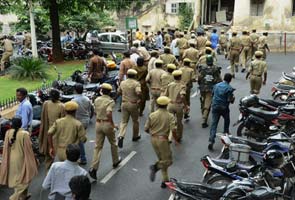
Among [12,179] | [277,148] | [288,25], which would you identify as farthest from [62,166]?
[288,25]

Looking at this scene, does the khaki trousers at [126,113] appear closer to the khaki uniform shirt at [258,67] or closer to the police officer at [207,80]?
the police officer at [207,80]

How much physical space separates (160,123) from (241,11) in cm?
2261

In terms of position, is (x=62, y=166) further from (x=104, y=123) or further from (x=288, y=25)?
(x=288, y=25)

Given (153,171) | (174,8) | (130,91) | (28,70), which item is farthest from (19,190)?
(174,8)

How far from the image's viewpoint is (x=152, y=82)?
37.7ft

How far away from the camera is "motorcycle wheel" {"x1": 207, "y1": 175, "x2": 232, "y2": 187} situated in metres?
7.08

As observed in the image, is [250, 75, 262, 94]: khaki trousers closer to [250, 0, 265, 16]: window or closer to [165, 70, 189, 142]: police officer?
[165, 70, 189, 142]: police officer

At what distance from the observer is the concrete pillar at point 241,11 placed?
2853 centimetres

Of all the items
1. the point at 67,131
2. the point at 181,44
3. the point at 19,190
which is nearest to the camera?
the point at 19,190

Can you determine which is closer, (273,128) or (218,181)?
(218,181)

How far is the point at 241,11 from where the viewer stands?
28688mm

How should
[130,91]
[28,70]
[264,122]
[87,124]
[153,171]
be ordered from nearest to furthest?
[153,171] → [87,124] → [264,122] → [130,91] → [28,70]

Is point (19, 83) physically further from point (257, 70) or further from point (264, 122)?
point (264, 122)

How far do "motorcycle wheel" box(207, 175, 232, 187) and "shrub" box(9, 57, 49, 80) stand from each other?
11164 mm
